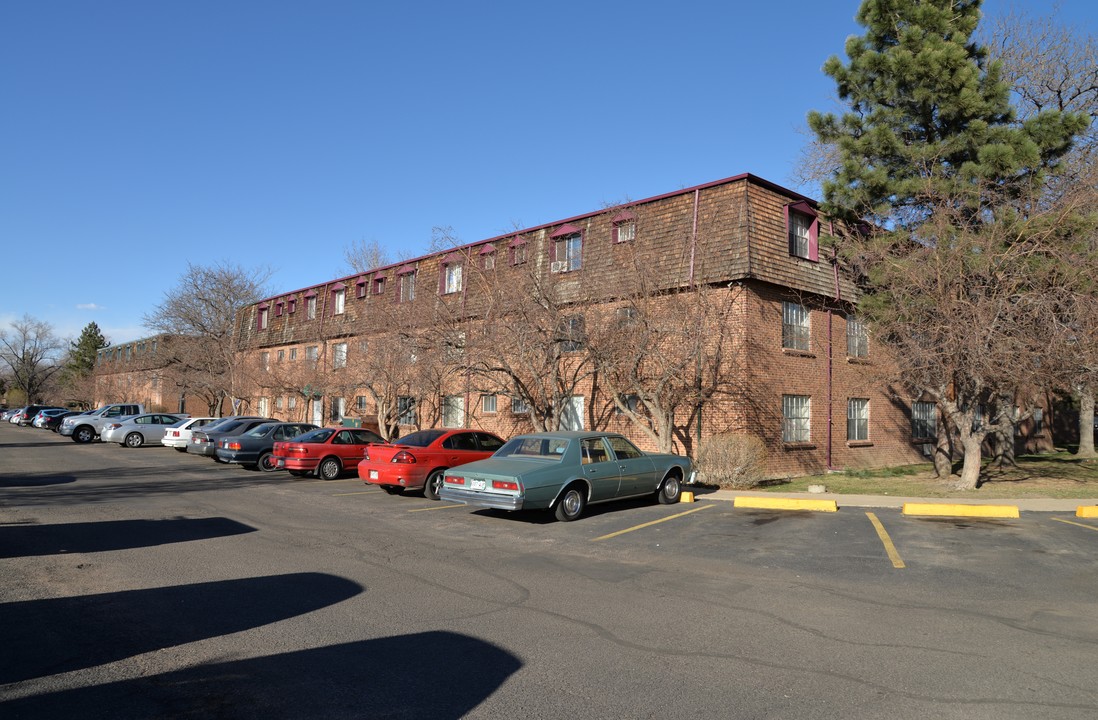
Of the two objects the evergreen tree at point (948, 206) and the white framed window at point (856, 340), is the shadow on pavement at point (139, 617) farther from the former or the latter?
the white framed window at point (856, 340)

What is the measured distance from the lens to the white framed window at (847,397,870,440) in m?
23.3

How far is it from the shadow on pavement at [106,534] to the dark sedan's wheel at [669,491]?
24.0 feet

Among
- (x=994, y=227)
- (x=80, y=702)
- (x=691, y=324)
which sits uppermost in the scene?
(x=994, y=227)

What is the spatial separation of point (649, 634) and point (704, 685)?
1.19 metres

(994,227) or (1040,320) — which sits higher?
(994,227)

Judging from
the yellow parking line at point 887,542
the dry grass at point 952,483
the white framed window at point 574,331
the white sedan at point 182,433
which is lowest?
the yellow parking line at point 887,542

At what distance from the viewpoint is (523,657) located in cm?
543

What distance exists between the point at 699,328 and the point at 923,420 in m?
14.5

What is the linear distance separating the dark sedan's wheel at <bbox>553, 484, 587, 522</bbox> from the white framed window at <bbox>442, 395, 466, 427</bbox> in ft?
50.8

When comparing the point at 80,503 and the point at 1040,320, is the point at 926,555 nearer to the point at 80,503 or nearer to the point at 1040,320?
the point at 1040,320

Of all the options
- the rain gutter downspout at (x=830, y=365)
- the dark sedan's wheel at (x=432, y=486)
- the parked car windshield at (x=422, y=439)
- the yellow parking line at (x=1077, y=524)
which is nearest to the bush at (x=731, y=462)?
the rain gutter downspout at (x=830, y=365)

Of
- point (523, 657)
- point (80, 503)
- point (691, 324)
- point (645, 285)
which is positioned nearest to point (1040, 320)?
point (691, 324)

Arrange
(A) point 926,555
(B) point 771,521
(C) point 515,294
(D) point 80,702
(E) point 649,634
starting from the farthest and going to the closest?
(C) point 515,294 → (B) point 771,521 → (A) point 926,555 → (E) point 649,634 → (D) point 80,702

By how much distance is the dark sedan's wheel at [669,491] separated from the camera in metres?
14.0
